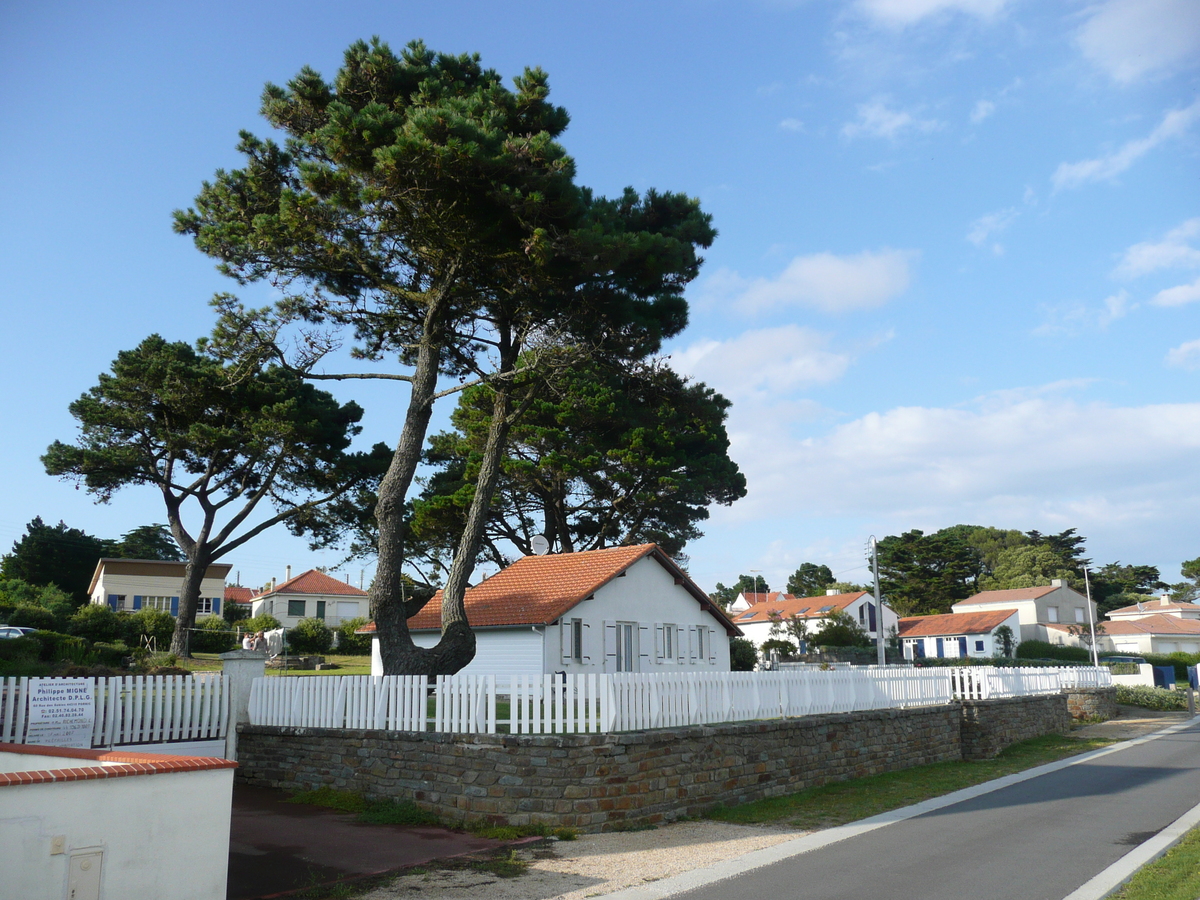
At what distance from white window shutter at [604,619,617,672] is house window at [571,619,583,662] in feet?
3.27

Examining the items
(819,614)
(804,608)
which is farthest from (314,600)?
(804,608)

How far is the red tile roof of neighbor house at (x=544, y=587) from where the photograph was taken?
25906mm

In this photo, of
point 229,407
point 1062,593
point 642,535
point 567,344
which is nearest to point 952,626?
point 1062,593

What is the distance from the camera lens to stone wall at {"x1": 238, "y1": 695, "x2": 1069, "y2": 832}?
9.98 metres

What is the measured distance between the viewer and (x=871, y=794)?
13.3m

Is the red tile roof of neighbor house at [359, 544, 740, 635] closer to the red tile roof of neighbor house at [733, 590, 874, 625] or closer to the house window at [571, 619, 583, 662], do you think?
the house window at [571, 619, 583, 662]

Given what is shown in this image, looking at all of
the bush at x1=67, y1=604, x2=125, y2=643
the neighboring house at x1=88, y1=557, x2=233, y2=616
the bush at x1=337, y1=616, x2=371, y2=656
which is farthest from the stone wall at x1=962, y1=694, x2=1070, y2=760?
the neighboring house at x1=88, y1=557, x2=233, y2=616

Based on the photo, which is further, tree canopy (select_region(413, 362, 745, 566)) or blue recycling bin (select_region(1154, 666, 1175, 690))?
blue recycling bin (select_region(1154, 666, 1175, 690))

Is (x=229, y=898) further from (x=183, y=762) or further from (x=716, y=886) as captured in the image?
(x=716, y=886)

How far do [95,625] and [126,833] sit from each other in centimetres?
3620

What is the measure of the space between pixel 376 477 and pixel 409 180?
25.0 m

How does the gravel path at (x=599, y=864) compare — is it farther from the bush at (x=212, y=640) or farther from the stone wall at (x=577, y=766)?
the bush at (x=212, y=640)

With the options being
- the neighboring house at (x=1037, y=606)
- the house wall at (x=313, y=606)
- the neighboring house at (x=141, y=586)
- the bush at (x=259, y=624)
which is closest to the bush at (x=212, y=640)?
the bush at (x=259, y=624)

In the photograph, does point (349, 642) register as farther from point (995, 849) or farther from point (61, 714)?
point (995, 849)
